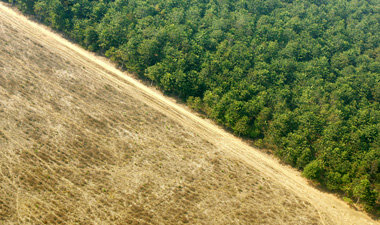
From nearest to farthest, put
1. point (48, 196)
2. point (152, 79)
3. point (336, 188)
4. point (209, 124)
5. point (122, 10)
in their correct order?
point (48, 196)
point (336, 188)
point (209, 124)
point (152, 79)
point (122, 10)

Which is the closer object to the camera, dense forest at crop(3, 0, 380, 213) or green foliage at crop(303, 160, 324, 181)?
→ green foliage at crop(303, 160, 324, 181)

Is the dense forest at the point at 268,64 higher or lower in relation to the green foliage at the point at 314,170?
higher

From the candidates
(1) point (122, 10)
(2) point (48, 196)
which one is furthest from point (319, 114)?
(1) point (122, 10)

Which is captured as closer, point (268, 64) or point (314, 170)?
point (314, 170)

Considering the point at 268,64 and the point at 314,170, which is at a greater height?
the point at 268,64

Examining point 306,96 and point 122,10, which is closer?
point 306,96

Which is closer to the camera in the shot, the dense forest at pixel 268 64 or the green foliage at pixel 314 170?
the green foliage at pixel 314 170

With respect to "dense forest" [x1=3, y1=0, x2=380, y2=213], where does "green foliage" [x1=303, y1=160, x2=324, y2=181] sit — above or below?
below

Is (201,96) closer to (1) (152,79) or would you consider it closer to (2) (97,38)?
(1) (152,79)
